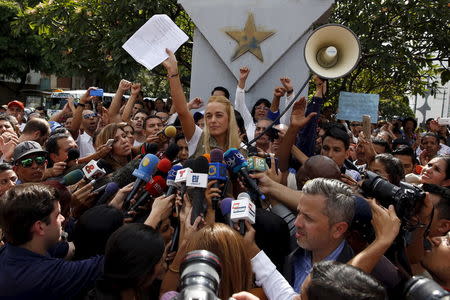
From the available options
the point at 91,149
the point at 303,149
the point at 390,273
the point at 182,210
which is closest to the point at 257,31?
the point at 303,149

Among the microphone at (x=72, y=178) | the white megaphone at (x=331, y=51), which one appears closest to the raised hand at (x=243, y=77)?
the white megaphone at (x=331, y=51)

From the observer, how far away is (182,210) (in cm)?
255

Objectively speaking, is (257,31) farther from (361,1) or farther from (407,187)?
(407,187)

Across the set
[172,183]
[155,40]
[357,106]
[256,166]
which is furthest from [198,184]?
[357,106]

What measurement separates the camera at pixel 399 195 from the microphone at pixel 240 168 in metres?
0.65

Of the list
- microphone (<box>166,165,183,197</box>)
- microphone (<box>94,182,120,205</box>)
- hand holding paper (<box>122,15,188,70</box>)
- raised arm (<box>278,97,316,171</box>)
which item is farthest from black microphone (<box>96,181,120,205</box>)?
raised arm (<box>278,97,316,171</box>)

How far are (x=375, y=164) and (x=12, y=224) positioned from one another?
9.32ft

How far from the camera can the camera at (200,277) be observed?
126cm

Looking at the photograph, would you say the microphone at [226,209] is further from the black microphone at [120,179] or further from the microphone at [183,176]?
the black microphone at [120,179]

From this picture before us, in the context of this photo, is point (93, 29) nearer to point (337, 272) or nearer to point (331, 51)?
point (331, 51)

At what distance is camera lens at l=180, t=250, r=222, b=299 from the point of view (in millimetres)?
1262

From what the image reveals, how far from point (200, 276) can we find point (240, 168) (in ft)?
4.70

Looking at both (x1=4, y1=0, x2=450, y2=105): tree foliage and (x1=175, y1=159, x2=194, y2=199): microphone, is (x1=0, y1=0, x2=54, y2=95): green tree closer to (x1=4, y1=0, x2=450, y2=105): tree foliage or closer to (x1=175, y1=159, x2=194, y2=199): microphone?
(x1=4, y1=0, x2=450, y2=105): tree foliage

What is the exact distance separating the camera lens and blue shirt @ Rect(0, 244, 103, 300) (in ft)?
3.16
